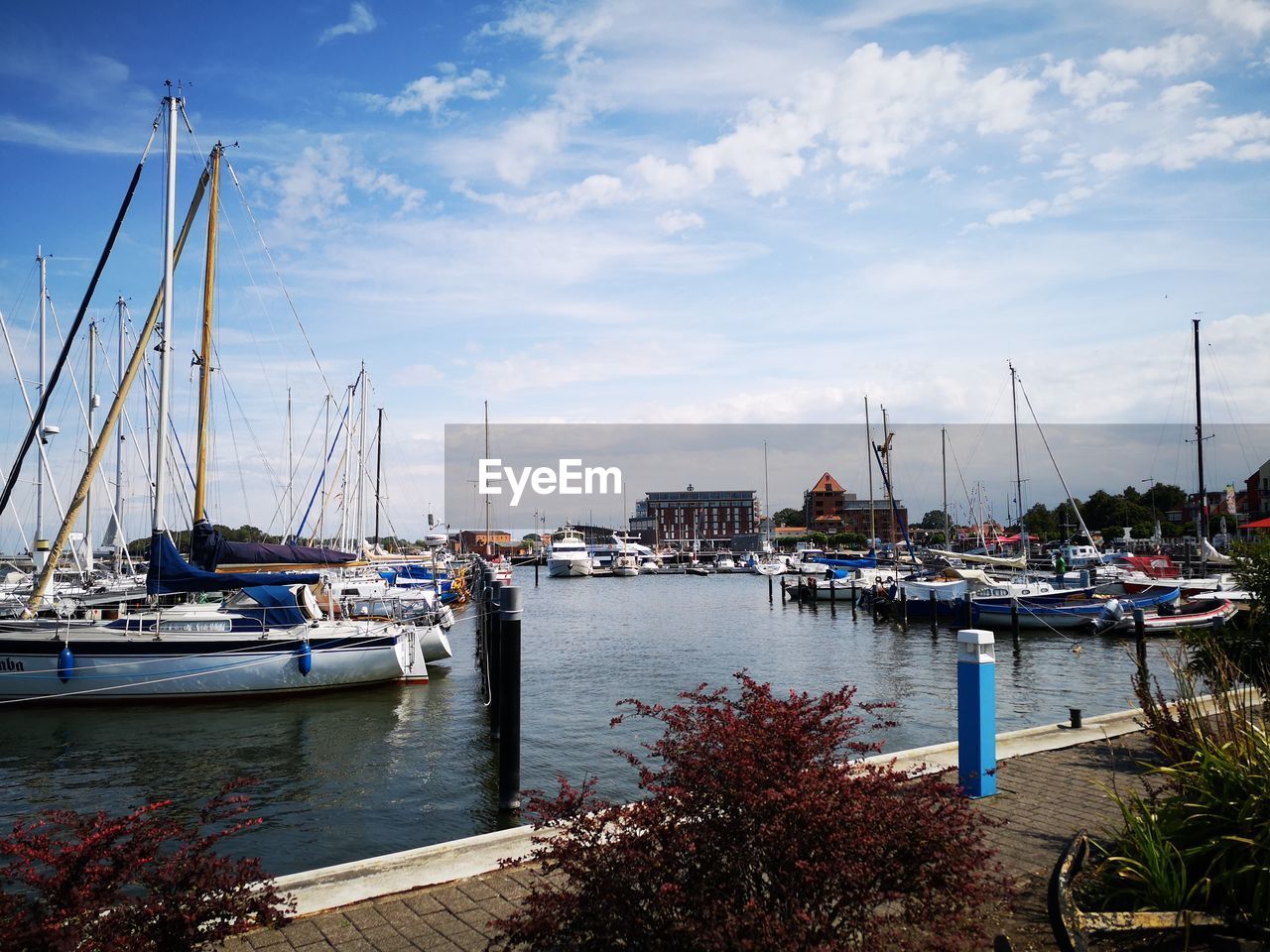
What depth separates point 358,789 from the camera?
50.0ft

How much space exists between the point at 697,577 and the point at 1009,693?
280ft

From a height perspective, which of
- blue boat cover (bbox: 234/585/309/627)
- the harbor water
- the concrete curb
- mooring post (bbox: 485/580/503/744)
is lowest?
the harbor water

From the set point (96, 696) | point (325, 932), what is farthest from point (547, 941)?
point (96, 696)

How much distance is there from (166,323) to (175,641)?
9010mm

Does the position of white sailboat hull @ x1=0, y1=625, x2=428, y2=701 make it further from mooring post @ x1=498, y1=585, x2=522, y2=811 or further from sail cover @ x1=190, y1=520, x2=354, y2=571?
mooring post @ x1=498, y1=585, x2=522, y2=811

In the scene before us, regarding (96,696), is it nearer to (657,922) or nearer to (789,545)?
(657,922)

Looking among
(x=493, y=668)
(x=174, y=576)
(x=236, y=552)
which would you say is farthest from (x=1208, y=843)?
(x=236, y=552)

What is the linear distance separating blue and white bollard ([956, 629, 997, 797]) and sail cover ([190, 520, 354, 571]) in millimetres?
22231

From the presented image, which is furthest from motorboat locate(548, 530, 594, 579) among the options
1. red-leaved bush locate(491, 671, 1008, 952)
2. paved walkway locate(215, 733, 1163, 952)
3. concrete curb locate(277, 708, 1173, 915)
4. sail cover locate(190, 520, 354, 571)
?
red-leaved bush locate(491, 671, 1008, 952)

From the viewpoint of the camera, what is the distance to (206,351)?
2586cm

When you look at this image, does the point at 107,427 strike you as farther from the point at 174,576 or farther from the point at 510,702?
the point at 510,702

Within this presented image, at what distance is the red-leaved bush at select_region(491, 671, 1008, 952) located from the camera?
438cm

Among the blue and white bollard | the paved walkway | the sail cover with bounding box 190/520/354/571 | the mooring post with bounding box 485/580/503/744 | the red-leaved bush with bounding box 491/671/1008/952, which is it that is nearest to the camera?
the red-leaved bush with bounding box 491/671/1008/952

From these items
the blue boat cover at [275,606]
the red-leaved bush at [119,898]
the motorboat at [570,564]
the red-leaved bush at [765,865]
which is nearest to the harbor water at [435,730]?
the blue boat cover at [275,606]
